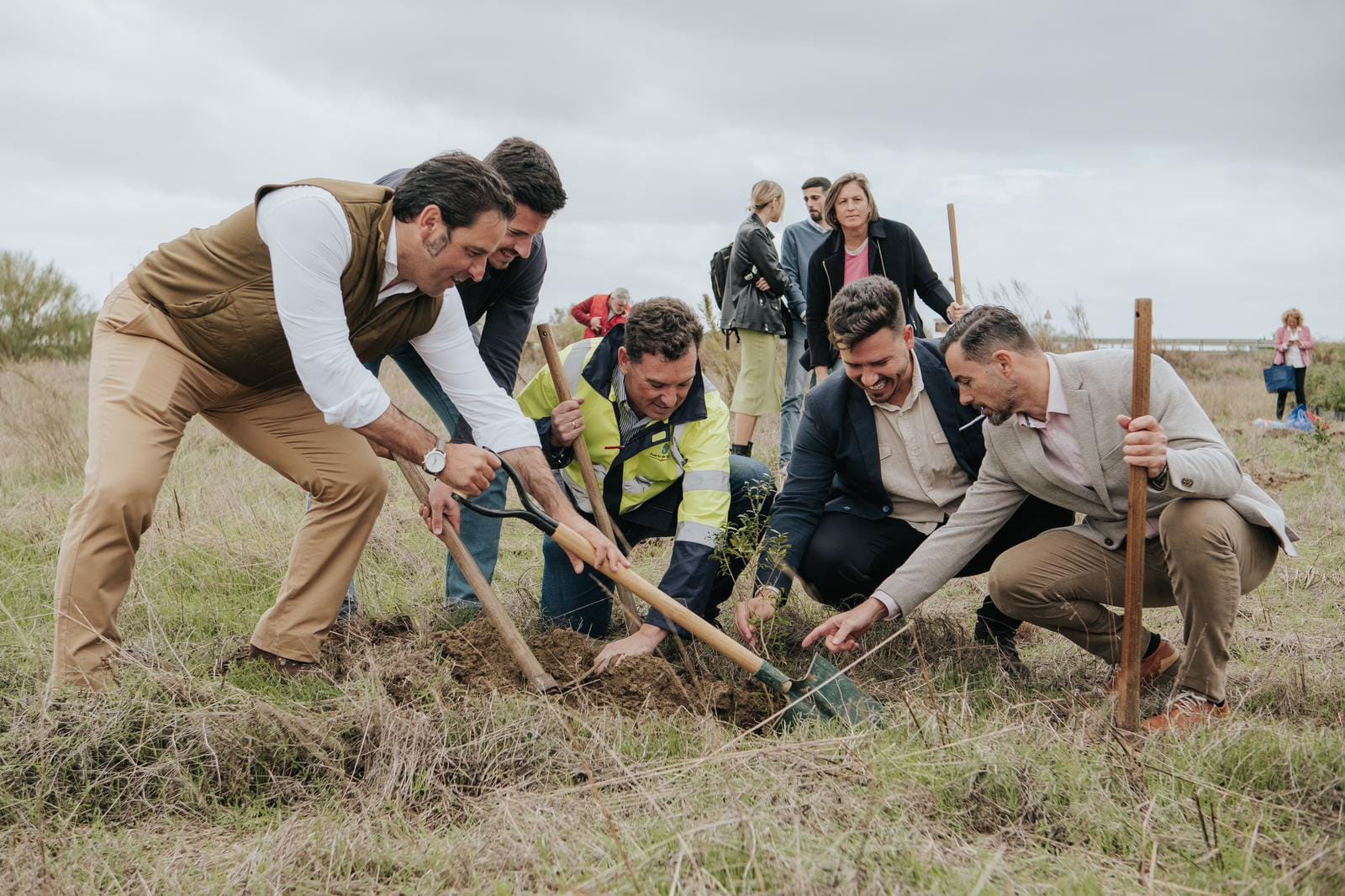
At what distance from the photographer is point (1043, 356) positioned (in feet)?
11.8

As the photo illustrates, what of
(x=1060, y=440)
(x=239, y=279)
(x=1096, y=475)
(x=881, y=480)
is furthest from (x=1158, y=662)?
(x=239, y=279)

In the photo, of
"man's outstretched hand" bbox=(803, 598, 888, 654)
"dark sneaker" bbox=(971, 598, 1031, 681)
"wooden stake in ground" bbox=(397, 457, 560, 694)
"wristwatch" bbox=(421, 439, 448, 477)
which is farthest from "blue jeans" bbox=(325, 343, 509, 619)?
"dark sneaker" bbox=(971, 598, 1031, 681)

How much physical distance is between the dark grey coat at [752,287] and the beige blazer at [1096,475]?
161 inches

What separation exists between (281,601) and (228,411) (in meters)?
0.71

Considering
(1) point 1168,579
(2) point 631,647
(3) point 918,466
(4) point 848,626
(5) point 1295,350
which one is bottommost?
(2) point 631,647

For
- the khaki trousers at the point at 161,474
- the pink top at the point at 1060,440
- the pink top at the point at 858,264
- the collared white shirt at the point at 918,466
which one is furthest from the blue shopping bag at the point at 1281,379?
the khaki trousers at the point at 161,474

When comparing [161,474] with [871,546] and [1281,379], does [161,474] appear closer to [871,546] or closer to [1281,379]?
[871,546]

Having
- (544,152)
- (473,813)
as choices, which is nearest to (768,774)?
(473,813)

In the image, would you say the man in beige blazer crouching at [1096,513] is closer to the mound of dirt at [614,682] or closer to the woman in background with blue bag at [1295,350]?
the mound of dirt at [614,682]

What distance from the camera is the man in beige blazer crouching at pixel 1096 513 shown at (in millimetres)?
3371

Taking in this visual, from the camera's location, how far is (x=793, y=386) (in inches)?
321

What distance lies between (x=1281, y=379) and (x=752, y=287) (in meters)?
9.37

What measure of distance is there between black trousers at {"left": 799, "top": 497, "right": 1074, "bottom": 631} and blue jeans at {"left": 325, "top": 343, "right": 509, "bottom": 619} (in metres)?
1.39

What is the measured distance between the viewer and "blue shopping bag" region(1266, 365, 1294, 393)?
530 inches
